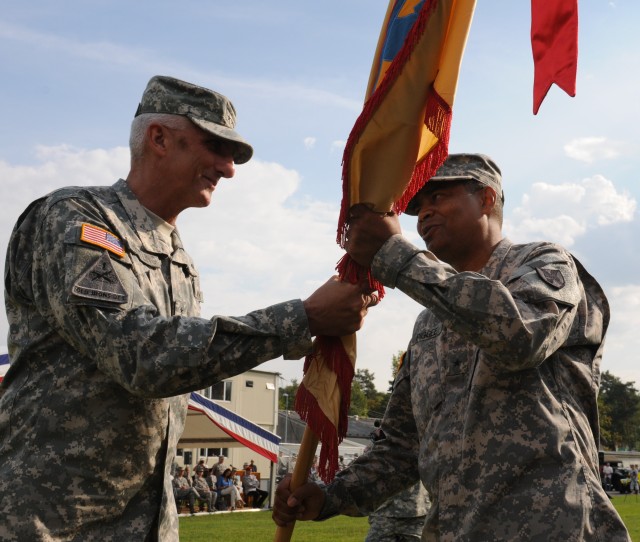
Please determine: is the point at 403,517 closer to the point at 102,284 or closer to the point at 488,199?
the point at 488,199

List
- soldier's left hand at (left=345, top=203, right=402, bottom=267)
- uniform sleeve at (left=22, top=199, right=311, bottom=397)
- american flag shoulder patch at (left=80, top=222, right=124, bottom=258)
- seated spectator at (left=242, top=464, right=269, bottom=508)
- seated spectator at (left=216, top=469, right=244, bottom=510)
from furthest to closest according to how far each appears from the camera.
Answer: seated spectator at (left=242, top=464, right=269, bottom=508) < seated spectator at (left=216, top=469, right=244, bottom=510) < soldier's left hand at (left=345, top=203, right=402, bottom=267) < american flag shoulder patch at (left=80, top=222, right=124, bottom=258) < uniform sleeve at (left=22, top=199, right=311, bottom=397)

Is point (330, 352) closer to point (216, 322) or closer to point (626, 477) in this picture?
point (216, 322)

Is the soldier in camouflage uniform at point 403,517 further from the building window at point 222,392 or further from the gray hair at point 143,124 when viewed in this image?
the building window at point 222,392

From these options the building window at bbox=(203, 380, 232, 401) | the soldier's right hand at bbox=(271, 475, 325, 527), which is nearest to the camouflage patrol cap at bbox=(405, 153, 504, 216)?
the soldier's right hand at bbox=(271, 475, 325, 527)

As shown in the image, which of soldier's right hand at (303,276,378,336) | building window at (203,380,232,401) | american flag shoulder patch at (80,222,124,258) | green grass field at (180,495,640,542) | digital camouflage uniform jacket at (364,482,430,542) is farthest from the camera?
building window at (203,380,232,401)

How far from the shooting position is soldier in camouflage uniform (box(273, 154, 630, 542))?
10.6 ft

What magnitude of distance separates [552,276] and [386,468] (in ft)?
4.77

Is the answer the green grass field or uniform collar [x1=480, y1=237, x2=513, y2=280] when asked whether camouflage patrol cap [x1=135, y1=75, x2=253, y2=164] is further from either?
the green grass field

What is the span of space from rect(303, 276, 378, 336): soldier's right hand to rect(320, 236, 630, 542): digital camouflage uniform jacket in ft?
0.49

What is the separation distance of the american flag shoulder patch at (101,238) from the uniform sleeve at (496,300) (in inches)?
40.8

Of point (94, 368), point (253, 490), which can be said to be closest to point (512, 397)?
point (94, 368)

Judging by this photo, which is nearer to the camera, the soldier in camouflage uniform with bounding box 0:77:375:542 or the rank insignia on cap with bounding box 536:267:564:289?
the soldier in camouflage uniform with bounding box 0:77:375:542

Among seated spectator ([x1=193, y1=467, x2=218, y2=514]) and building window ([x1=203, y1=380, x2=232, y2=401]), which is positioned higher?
building window ([x1=203, y1=380, x2=232, y2=401])

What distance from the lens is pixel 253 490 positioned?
28375 millimetres
